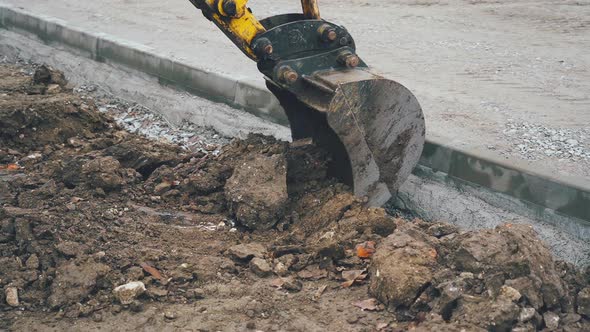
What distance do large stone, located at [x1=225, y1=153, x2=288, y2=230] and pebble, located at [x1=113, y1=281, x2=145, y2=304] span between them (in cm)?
107

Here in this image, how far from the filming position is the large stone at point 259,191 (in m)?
5.30

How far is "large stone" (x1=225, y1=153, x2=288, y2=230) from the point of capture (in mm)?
5305

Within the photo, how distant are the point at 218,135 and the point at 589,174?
3527mm

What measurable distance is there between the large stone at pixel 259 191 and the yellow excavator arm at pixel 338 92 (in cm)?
42

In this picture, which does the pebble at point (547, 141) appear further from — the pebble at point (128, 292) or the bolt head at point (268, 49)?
the pebble at point (128, 292)

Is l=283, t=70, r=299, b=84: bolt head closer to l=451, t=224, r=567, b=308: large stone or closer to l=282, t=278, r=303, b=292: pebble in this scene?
l=282, t=278, r=303, b=292: pebble

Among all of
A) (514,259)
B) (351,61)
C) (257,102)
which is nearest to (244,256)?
(351,61)

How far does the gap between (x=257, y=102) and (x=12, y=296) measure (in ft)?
11.9

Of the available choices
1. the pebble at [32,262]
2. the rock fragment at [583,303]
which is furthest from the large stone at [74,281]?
the rock fragment at [583,303]

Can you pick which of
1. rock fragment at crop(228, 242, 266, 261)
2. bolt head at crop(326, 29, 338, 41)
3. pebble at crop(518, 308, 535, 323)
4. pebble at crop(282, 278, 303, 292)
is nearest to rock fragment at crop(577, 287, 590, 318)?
pebble at crop(518, 308, 535, 323)

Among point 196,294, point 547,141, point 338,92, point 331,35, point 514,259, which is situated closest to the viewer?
point 514,259

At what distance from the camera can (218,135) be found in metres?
7.69

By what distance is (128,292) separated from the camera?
4395mm

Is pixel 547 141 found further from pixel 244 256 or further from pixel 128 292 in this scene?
pixel 128 292
